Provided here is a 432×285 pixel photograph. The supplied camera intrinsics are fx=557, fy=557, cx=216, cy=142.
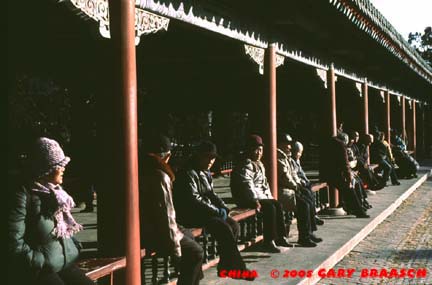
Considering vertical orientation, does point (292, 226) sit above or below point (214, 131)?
below

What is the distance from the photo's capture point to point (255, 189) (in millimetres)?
7016

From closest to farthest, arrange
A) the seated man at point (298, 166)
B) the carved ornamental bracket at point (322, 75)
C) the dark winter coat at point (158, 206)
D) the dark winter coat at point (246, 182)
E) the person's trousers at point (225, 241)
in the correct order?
1. the dark winter coat at point (158, 206)
2. the person's trousers at point (225, 241)
3. the dark winter coat at point (246, 182)
4. the seated man at point (298, 166)
5. the carved ornamental bracket at point (322, 75)

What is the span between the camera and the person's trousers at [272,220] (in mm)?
6926

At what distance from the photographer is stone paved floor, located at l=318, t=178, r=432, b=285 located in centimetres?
664

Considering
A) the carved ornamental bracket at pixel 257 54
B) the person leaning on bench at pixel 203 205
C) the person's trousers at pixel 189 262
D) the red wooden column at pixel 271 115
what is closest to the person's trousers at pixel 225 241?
the person leaning on bench at pixel 203 205

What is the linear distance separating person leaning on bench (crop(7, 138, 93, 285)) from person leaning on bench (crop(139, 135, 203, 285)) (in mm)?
1235

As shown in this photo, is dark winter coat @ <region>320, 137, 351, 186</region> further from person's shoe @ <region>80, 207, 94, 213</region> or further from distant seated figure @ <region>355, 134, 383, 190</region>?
person's shoe @ <region>80, 207, 94, 213</region>

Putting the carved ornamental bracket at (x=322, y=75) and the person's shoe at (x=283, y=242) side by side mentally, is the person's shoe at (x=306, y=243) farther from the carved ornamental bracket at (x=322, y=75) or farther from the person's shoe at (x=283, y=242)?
the carved ornamental bracket at (x=322, y=75)

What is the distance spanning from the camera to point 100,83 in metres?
4.37

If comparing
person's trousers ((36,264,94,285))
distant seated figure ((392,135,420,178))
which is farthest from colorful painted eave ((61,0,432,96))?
distant seated figure ((392,135,420,178))

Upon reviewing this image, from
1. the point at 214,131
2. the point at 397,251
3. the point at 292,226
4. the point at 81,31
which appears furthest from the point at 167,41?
the point at 214,131

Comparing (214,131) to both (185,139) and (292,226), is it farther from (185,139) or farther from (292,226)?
(292,226)

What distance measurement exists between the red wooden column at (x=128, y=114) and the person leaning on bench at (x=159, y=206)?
232mm

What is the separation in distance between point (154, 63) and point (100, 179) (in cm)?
708
